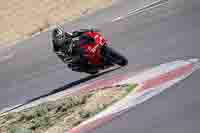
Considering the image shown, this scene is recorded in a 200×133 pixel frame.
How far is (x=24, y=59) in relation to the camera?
22406mm

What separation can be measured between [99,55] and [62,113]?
360cm

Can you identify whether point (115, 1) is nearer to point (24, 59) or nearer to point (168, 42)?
point (24, 59)

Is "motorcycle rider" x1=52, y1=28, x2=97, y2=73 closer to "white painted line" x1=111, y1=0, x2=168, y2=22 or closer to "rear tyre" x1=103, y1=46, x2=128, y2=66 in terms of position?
"rear tyre" x1=103, y1=46, x2=128, y2=66

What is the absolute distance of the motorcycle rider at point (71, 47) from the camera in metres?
16.2

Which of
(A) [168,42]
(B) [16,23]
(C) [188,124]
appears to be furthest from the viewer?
(B) [16,23]

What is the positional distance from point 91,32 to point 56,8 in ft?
41.0

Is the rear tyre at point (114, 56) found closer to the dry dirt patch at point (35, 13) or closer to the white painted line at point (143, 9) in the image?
the white painted line at point (143, 9)

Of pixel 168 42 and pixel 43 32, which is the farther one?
pixel 43 32

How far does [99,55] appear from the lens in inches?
639

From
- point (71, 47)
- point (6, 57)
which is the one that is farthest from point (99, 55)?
point (6, 57)

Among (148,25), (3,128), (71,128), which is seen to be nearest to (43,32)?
(148,25)

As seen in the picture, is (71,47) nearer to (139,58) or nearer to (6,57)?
(139,58)

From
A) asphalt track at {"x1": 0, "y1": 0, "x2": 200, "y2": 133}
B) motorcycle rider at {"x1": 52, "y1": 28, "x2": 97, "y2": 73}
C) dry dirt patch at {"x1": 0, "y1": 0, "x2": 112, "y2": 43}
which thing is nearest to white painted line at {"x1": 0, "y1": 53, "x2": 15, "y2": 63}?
asphalt track at {"x1": 0, "y1": 0, "x2": 200, "y2": 133}

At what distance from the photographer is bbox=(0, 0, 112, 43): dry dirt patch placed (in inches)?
1056
